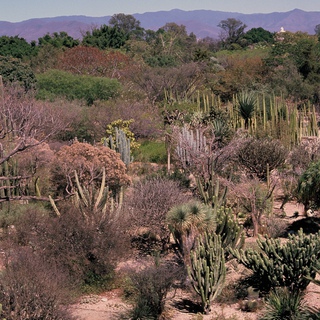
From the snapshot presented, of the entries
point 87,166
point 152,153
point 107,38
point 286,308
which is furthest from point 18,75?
point 286,308

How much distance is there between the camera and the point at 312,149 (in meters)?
16.9

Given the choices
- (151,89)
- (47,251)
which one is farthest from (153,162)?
(151,89)

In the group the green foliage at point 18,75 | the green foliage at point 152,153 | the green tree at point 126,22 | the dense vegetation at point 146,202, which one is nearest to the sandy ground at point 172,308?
the dense vegetation at point 146,202

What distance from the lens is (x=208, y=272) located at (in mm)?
9016

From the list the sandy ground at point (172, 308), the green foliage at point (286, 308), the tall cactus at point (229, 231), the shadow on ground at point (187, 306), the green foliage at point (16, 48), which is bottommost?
the shadow on ground at point (187, 306)

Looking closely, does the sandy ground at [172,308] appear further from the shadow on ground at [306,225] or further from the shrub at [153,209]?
the shadow on ground at [306,225]

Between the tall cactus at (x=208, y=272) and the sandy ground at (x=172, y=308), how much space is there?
26 cm

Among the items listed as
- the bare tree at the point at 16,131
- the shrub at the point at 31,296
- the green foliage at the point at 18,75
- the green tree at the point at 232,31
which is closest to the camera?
the shrub at the point at 31,296

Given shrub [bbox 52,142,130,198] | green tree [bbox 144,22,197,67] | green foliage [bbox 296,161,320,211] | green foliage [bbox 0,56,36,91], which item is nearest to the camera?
green foliage [bbox 296,161,320,211]

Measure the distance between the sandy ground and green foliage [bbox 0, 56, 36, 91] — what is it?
20439mm

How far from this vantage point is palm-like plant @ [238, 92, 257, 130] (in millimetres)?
→ 21188

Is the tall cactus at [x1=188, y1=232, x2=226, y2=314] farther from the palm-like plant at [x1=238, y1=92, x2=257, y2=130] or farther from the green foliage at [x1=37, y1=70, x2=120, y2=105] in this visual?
the green foliage at [x1=37, y1=70, x2=120, y2=105]

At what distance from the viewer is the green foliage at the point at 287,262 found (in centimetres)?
904

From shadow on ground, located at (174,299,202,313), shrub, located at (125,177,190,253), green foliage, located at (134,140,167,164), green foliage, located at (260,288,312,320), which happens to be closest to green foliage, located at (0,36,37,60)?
green foliage, located at (134,140,167,164)
